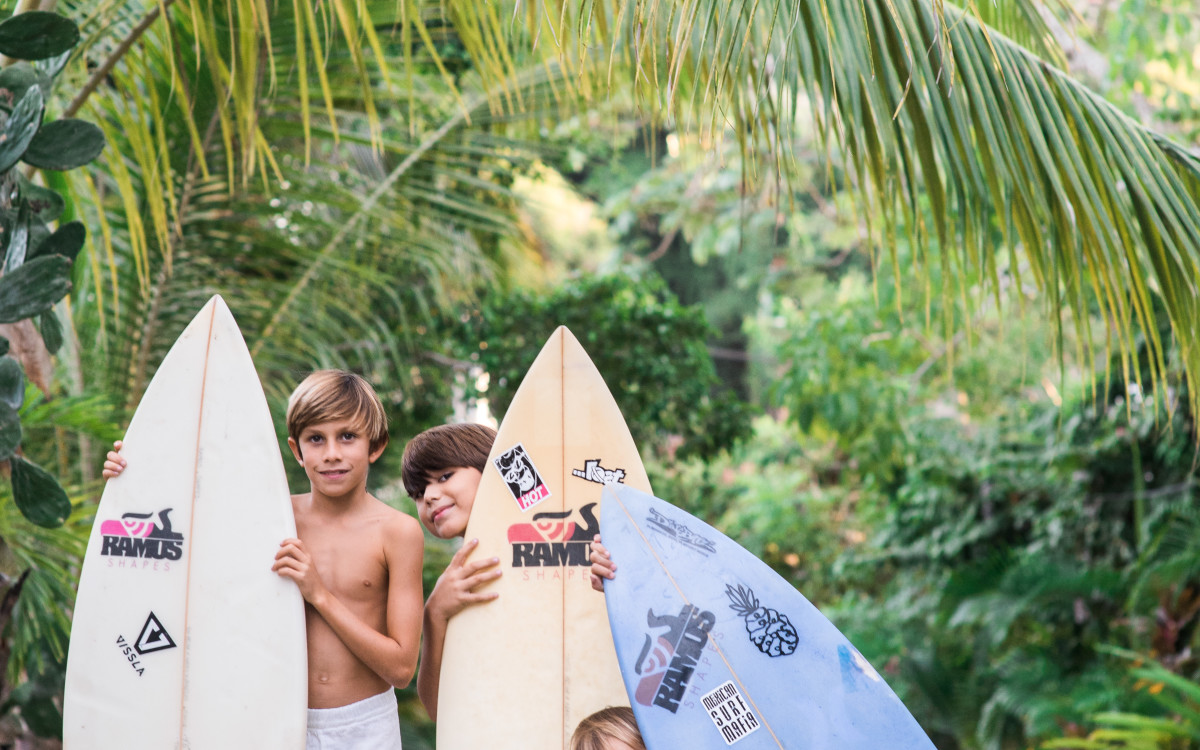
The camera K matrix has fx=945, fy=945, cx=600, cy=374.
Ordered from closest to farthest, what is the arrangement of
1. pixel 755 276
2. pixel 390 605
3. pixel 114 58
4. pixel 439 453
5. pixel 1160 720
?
pixel 390 605, pixel 439 453, pixel 114 58, pixel 1160 720, pixel 755 276

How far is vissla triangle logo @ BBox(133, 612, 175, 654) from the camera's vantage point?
1610 millimetres

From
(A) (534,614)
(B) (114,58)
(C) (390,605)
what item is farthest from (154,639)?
(B) (114,58)

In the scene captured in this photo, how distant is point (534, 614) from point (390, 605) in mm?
274

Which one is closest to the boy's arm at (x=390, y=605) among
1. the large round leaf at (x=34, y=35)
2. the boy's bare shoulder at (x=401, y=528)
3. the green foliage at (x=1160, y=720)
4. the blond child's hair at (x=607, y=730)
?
the boy's bare shoulder at (x=401, y=528)

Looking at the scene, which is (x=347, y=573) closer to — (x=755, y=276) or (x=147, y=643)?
(x=147, y=643)

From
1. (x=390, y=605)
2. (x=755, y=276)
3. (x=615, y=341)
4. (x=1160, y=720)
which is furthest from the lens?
(x=755, y=276)

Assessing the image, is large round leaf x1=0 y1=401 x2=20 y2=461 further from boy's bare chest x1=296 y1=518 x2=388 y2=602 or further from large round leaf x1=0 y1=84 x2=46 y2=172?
boy's bare chest x1=296 y1=518 x2=388 y2=602

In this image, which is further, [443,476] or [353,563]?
[443,476]

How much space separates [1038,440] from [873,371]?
41.7 inches

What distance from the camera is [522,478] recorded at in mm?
1749

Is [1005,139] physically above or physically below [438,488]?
above

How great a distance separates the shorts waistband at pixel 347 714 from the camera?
1.58 metres

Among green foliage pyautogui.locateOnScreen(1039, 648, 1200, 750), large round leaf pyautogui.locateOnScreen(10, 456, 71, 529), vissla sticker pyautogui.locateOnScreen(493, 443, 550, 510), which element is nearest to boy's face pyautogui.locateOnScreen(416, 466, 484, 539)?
vissla sticker pyautogui.locateOnScreen(493, 443, 550, 510)

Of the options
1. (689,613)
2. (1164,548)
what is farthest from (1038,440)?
(689,613)
